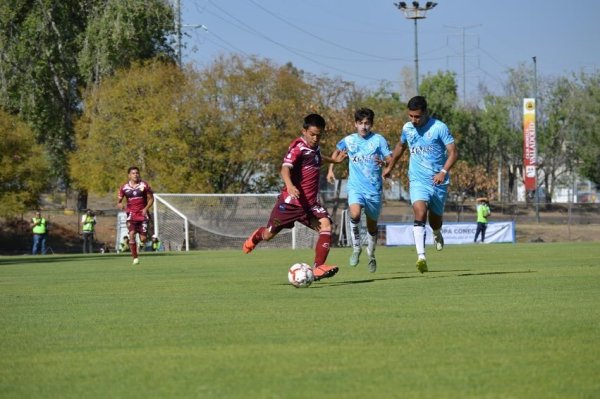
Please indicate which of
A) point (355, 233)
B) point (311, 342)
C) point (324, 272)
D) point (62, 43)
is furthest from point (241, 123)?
point (311, 342)

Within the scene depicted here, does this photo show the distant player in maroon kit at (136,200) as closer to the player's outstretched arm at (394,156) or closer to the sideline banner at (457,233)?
the player's outstretched arm at (394,156)

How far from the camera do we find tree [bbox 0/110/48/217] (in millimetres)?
51844

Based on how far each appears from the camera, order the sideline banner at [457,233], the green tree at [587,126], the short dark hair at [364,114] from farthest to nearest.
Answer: the green tree at [587,126]
the sideline banner at [457,233]
the short dark hair at [364,114]

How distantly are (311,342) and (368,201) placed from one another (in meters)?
8.89

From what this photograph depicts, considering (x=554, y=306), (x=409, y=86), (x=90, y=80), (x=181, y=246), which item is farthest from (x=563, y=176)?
(x=554, y=306)

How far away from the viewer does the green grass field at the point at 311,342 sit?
5.88 meters

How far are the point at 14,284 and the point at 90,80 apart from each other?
42098 millimetres

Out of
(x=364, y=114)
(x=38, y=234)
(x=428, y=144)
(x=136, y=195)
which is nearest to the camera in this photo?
(x=428, y=144)

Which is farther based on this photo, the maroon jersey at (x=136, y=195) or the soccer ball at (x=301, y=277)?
the maroon jersey at (x=136, y=195)

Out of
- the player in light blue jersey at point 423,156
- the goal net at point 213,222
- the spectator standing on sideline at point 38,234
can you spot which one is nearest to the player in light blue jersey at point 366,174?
the player in light blue jersey at point 423,156

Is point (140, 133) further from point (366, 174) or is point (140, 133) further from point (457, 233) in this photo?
point (366, 174)

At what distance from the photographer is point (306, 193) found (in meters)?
13.8

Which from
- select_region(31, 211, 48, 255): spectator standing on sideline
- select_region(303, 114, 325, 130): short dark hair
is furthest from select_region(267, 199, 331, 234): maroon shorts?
select_region(31, 211, 48, 255): spectator standing on sideline

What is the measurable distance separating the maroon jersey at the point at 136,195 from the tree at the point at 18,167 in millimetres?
28360
